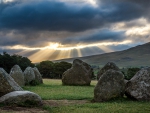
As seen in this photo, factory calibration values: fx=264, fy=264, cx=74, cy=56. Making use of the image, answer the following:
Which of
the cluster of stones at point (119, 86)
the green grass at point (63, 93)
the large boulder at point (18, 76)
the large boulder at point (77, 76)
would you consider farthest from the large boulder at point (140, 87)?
the large boulder at point (77, 76)

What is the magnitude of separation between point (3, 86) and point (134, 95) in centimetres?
976

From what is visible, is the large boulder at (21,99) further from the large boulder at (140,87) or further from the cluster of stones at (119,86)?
the large boulder at (140,87)

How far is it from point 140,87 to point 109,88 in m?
2.46

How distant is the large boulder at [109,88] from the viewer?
1984 cm

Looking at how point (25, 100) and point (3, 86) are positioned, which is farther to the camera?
point (3, 86)

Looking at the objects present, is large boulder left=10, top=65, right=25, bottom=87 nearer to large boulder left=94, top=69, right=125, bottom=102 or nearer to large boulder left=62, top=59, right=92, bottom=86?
large boulder left=62, top=59, right=92, bottom=86

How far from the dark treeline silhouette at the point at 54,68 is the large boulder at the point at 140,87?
39794 millimetres

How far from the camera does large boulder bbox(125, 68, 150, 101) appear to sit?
65.8ft

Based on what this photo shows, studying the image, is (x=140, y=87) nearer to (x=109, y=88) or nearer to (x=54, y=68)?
(x=109, y=88)

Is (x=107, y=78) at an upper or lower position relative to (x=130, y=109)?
upper

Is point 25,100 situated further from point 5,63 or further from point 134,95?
point 5,63

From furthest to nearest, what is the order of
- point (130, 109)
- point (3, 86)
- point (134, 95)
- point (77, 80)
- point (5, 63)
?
point (5, 63), point (77, 80), point (134, 95), point (3, 86), point (130, 109)

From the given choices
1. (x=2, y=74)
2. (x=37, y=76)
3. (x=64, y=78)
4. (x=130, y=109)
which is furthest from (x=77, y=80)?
(x=130, y=109)

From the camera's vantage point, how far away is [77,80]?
126ft
